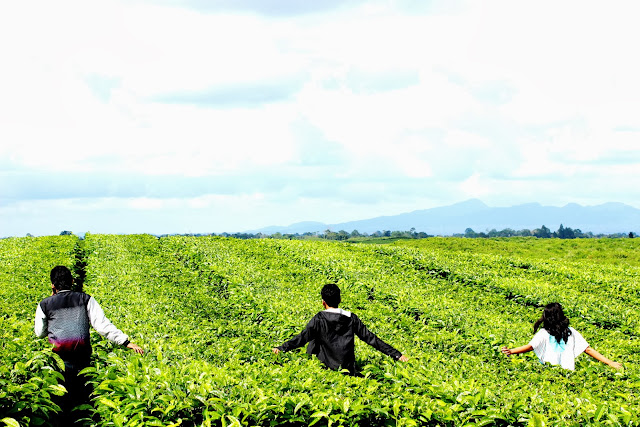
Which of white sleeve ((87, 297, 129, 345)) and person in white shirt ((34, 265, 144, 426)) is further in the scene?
white sleeve ((87, 297, 129, 345))

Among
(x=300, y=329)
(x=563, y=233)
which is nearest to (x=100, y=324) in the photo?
(x=300, y=329)

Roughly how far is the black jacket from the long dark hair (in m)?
3.54

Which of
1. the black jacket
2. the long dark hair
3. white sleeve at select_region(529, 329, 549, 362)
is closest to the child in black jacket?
the black jacket

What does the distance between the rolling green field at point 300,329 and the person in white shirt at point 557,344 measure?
1.63 feet

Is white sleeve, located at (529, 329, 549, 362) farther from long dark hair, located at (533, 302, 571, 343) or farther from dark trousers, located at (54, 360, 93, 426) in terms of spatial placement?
dark trousers, located at (54, 360, 93, 426)

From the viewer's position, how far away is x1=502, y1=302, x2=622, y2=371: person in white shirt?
1077 centimetres

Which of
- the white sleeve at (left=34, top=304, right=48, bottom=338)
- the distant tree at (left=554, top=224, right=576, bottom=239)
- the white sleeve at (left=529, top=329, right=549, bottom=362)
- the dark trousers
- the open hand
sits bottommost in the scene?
the dark trousers

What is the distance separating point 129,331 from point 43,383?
3813 millimetres

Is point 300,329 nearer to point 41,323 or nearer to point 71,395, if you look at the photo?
point 71,395

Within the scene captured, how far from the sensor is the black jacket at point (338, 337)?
364 inches

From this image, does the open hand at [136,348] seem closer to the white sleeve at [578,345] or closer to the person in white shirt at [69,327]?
the person in white shirt at [69,327]

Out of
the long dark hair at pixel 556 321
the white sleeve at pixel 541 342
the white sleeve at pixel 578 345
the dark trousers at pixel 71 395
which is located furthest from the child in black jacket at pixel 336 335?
the white sleeve at pixel 578 345

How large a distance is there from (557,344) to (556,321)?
72 centimetres

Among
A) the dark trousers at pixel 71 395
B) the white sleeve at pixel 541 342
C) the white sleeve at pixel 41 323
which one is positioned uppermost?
the white sleeve at pixel 41 323
